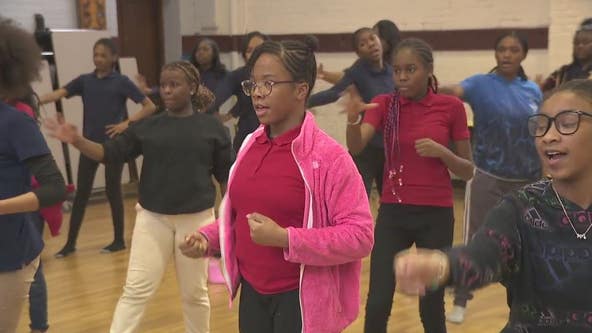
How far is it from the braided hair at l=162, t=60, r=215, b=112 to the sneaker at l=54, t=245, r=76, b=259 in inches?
133

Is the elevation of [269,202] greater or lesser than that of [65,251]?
greater

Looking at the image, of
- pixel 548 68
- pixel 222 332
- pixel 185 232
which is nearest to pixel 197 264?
pixel 185 232

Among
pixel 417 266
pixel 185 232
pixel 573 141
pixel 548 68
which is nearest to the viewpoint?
pixel 417 266

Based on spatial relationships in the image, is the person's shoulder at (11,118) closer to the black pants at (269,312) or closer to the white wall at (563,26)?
the black pants at (269,312)

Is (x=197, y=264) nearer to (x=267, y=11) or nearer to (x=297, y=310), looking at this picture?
(x=297, y=310)

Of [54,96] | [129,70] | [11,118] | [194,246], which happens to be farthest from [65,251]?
[194,246]

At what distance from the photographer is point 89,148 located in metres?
3.69

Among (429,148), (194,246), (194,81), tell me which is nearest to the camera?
(194,246)

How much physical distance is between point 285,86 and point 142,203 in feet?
5.25

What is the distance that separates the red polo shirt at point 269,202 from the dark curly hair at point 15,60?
3.20 ft

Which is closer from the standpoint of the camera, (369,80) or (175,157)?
(175,157)

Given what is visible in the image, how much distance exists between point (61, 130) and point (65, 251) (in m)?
4.09

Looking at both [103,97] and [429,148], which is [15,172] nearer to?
[429,148]

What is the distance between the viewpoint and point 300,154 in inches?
110
